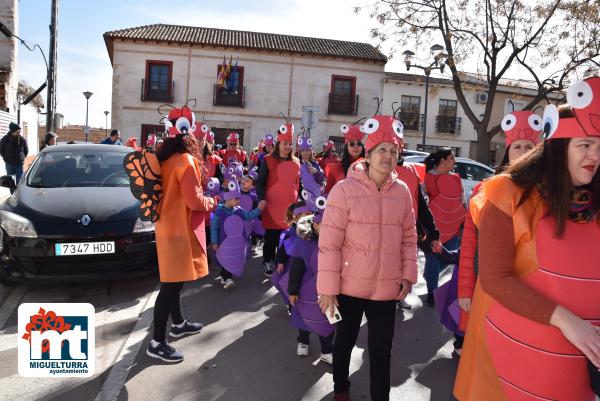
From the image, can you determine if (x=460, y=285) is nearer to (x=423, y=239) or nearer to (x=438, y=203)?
(x=423, y=239)

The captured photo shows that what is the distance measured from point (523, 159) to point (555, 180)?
160 mm

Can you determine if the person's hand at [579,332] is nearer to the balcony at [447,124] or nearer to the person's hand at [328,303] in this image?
the person's hand at [328,303]

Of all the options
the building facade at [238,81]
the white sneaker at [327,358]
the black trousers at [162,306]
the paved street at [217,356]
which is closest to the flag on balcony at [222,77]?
the building facade at [238,81]

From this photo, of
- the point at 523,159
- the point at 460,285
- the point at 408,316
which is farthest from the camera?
the point at 408,316

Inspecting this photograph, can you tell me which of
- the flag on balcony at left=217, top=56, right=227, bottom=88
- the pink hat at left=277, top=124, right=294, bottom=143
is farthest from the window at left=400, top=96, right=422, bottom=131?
the pink hat at left=277, top=124, right=294, bottom=143

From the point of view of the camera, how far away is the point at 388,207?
2.69 metres

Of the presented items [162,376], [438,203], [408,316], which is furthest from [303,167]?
[162,376]

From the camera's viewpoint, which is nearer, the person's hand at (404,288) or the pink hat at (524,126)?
the person's hand at (404,288)

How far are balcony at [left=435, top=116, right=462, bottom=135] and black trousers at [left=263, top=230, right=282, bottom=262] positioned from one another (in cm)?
2584

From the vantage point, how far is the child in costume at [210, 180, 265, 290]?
17.4 feet

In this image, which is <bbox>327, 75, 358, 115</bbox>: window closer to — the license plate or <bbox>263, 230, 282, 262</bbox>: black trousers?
<bbox>263, 230, 282, 262</bbox>: black trousers

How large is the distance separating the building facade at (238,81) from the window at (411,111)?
305 cm

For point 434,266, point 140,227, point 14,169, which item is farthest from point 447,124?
point 140,227

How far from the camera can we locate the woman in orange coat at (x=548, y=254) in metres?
1.63
